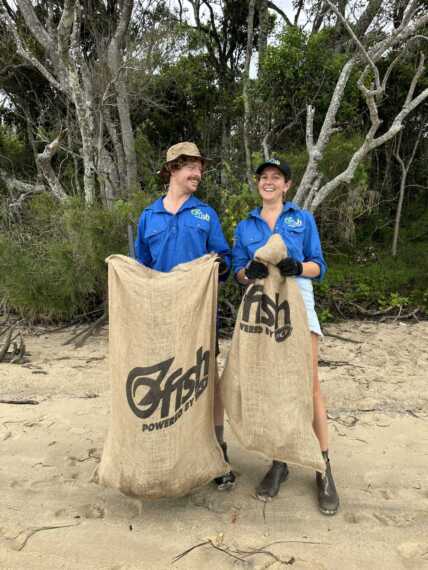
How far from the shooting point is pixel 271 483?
7.36 ft

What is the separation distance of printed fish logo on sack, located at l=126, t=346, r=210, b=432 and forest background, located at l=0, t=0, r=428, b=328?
3360 millimetres

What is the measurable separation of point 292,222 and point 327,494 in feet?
4.38

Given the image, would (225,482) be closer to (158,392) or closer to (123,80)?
(158,392)

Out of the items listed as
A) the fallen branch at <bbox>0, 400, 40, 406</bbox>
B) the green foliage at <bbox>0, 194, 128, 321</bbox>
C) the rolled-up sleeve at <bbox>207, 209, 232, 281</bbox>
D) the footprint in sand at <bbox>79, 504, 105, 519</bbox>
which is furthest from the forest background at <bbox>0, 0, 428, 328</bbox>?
the footprint in sand at <bbox>79, 504, 105, 519</bbox>

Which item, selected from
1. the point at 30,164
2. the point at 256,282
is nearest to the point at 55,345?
the point at 256,282

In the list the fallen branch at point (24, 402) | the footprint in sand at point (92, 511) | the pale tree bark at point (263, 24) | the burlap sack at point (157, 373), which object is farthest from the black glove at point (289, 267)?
the pale tree bark at point (263, 24)

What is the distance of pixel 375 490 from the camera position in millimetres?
2283

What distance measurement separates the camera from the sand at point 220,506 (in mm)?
1818

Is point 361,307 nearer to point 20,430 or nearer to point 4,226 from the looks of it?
point 20,430

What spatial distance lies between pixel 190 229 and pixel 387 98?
29.9 ft

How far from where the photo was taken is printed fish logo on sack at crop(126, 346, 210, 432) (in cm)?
189

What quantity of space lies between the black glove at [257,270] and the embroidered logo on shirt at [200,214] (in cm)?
42

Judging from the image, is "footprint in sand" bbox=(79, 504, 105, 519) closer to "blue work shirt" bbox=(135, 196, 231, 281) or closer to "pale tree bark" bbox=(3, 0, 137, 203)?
"blue work shirt" bbox=(135, 196, 231, 281)

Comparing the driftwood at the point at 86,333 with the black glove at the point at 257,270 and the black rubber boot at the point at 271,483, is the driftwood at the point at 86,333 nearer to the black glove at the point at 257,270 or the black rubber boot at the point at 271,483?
the black rubber boot at the point at 271,483
